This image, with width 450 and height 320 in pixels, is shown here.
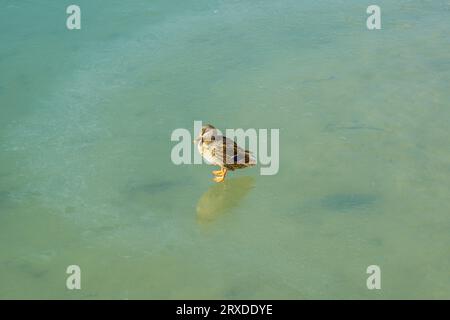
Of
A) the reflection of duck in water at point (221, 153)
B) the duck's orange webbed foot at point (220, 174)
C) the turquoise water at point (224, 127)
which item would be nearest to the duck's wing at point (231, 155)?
the reflection of duck in water at point (221, 153)

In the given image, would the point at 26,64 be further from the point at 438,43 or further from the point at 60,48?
the point at 438,43

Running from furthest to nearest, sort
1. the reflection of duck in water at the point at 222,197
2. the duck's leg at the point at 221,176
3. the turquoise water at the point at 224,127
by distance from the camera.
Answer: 1. the duck's leg at the point at 221,176
2. the reflection of duck in water at the point at 222,197
3. the turquoise water at the point at 224,127

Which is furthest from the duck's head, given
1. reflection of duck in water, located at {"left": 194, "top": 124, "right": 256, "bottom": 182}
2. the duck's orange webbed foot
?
the duck's orange webbed foot

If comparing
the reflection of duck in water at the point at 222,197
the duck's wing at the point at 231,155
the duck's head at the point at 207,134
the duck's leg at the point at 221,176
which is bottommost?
the reflection of duck in water at the point at 222,197

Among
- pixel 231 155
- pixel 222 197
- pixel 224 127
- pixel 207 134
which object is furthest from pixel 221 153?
pixel 224 127

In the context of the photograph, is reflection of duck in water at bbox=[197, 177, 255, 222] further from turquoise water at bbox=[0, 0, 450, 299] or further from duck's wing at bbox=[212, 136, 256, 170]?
duck's wing at bbox=[212, 136, 256, 170]

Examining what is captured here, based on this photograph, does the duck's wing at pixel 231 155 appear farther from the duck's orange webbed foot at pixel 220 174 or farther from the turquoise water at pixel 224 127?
the turquoise water at pixel 224 127

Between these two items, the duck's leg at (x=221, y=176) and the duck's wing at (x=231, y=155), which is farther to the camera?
the duck's leg at (x=221, y=176)

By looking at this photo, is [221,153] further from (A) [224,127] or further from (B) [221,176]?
(A) [224,127]

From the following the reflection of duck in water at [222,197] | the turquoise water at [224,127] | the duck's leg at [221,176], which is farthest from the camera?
the duck's leg at [221,176]

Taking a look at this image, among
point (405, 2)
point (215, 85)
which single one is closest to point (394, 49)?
point (405, 2)
